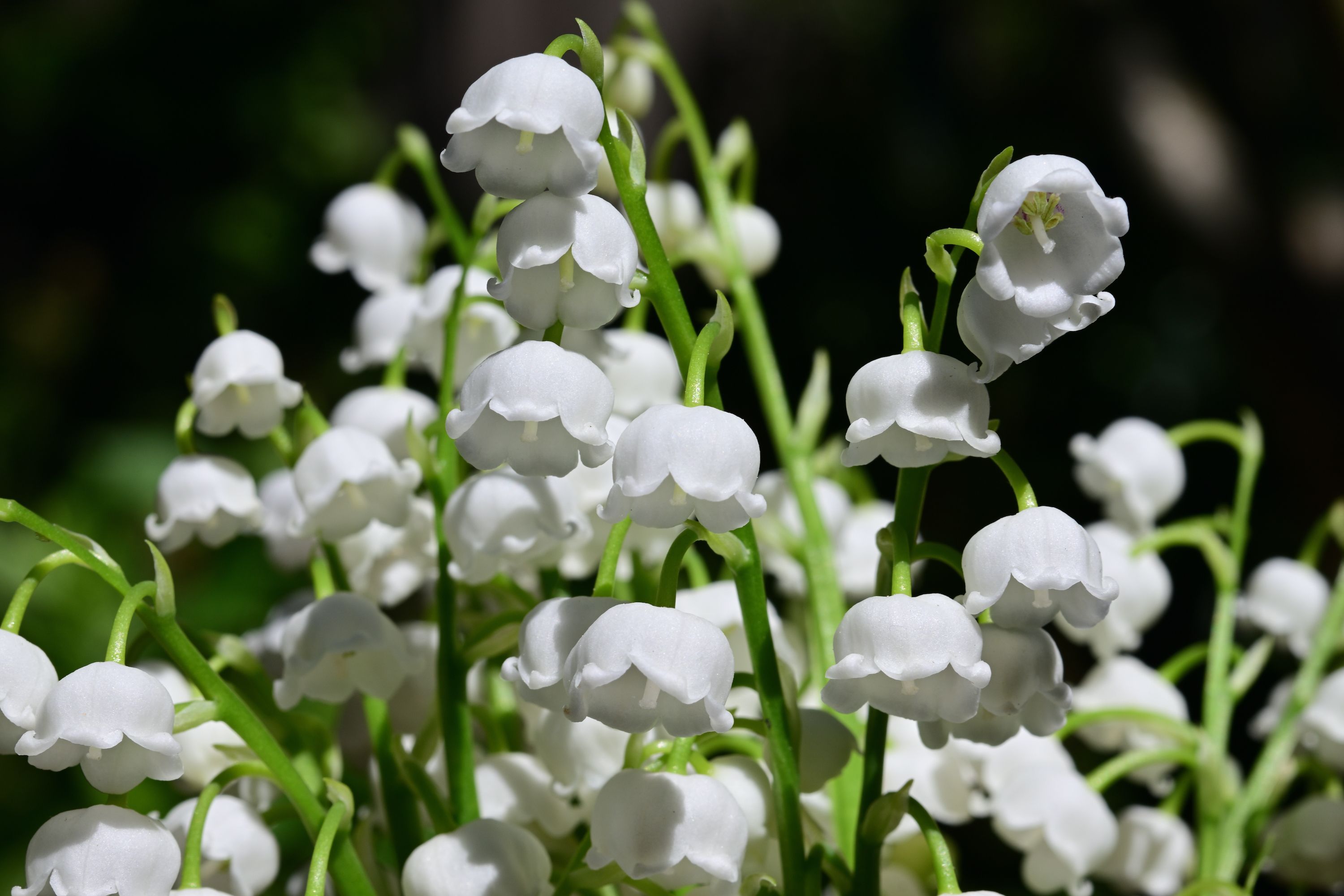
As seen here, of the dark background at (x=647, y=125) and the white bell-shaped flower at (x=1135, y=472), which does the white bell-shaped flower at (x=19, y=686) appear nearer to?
the white bell-shaped flower at (x=1135, y=472)

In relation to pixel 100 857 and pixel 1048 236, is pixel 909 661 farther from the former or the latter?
pixel 100 857

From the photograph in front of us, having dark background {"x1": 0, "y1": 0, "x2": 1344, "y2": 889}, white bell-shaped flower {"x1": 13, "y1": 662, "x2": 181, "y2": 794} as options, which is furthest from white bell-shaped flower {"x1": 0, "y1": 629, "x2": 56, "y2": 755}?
dark background {"x1": 0, "y1": 0, "x2": 1344, "y2": 889}

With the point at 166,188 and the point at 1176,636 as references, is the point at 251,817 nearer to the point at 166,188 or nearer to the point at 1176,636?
the point at 1176,636

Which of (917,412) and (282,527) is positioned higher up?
(917,412)

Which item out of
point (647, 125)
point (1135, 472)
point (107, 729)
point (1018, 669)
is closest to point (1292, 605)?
point (1135, 472)

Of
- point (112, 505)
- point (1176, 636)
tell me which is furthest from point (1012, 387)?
point (112, 505)

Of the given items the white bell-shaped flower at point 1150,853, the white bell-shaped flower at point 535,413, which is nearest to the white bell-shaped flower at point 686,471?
the white bell-shaped flower at point 535,413
